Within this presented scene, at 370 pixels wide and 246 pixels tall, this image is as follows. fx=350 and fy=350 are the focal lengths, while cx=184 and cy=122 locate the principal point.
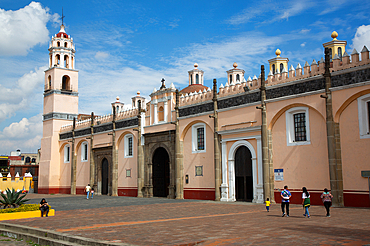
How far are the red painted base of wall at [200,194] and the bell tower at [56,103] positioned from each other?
62.1 ft

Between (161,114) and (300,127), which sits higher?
(161,114)

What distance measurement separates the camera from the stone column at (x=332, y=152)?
15.5 meters

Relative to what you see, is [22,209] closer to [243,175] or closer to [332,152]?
[243,175]

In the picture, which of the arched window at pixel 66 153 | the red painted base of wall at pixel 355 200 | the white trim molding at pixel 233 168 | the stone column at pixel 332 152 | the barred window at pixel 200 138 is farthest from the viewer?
the arched window at pixel 66 153

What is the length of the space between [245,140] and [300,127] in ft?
11.3

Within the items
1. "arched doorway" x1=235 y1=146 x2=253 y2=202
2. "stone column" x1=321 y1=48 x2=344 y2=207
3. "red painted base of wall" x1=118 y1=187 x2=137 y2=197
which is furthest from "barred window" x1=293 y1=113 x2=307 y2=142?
"red painted base of wall" x1=118 y1=187 x2=137 y2=197

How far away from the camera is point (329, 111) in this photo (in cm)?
1612

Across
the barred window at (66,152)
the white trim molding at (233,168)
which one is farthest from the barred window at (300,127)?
the barred window at (66,152)

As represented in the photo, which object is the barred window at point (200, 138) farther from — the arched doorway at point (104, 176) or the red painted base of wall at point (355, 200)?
the arched doorway at point (104, 176)

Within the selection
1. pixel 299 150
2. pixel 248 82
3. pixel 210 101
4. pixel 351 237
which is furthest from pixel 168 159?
pixel 351 237

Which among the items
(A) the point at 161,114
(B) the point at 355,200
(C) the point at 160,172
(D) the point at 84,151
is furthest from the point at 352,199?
(D) the point at 84,151

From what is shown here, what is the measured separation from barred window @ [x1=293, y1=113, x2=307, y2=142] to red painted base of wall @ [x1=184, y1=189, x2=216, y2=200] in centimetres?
657

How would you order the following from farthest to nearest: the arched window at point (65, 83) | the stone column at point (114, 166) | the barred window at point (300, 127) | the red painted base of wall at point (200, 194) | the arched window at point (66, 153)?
1. the arched window at point (65, 83)
2. the arched window at point (66, 153)
3. the stone column at point (114, 166)
4. the red painted base of wall at point (200, 194)
5. the barred window at point (300, 127)

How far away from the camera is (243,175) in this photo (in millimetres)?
20453
